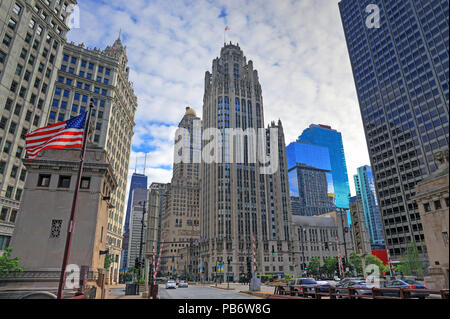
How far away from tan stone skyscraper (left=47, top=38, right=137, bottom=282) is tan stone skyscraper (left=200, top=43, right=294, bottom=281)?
157 ft

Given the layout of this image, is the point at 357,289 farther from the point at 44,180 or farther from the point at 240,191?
the point at 240,191

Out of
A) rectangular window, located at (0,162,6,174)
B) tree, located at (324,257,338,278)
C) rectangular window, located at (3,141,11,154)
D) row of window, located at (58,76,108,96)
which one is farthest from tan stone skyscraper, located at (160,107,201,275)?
rectangular window, located at (0,162,6,174)

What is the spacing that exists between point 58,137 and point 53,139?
0.32 meters

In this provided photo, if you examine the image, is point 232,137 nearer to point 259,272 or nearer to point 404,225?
point 259,272

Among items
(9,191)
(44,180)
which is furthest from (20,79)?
(44,180)

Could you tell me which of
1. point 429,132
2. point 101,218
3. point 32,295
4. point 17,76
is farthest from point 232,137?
point 32,295

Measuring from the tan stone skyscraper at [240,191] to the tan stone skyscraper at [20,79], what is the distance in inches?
2994

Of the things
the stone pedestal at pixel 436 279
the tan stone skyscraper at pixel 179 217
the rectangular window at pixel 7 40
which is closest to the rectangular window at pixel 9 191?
the rectangular window at pixel 7 40

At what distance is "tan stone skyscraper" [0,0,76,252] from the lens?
46.4 m

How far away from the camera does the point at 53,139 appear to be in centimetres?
1780

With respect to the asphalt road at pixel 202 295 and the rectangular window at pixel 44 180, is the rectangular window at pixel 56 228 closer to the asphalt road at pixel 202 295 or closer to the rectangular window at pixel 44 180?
the rectangular window at pixel 44 180

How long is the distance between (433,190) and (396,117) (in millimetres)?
103071

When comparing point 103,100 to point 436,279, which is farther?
point 103,100

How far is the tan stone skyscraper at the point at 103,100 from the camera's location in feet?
220
